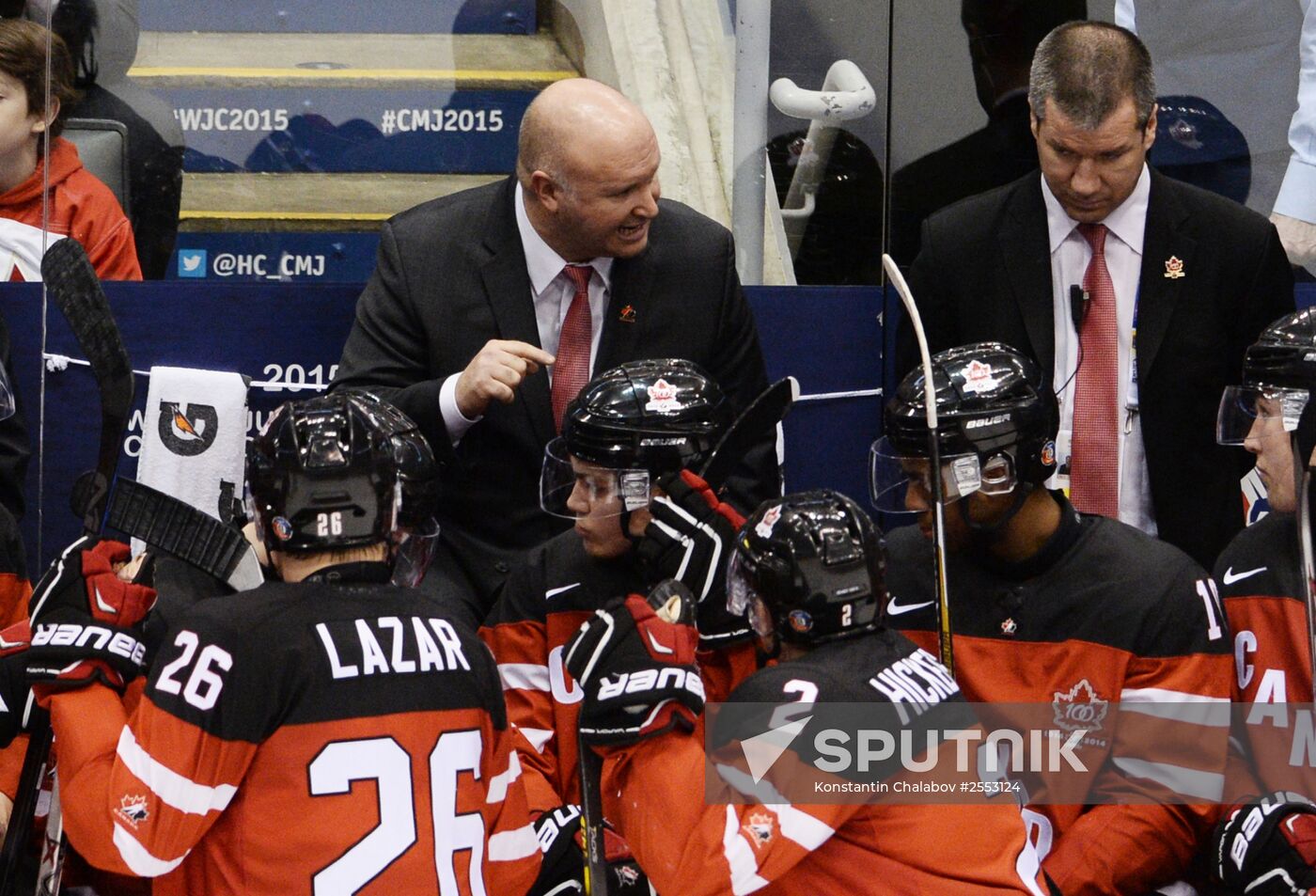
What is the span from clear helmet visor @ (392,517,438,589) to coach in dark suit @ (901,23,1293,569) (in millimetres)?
1478

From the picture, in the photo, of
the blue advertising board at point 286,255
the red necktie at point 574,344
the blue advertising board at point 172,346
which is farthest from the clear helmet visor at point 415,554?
the blue advertising board at point 286,255

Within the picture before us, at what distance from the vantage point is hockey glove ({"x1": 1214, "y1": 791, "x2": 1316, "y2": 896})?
3148 millimetres

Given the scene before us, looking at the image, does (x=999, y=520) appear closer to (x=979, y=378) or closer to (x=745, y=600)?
(x=979, y=378)

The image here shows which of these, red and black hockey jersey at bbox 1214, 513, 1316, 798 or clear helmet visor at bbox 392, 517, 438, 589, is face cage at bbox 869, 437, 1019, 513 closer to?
red and black hockey jersey at bbox 1214, 513, 1316, 798

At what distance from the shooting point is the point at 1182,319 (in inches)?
163

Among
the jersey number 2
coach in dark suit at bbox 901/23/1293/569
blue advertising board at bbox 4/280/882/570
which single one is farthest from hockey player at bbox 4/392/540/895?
coach in dark suit at bbox 901/23/1293/569

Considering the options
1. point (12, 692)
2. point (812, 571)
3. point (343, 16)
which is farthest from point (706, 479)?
point (343, 16)

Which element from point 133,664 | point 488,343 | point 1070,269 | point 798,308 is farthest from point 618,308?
point 133,664

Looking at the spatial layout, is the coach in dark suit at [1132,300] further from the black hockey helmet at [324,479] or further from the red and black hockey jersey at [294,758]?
the red and black hockey jersey at [294,758]

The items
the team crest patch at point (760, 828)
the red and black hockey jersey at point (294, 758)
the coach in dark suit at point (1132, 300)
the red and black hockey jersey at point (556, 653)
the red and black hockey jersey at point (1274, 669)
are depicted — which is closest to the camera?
the red and black hockey jersey at point (294, 758)

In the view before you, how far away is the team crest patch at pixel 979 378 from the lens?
11.4 feet

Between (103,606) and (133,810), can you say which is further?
(103,606)

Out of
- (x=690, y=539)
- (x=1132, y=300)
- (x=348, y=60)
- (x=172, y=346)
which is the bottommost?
(x=690, y=539)

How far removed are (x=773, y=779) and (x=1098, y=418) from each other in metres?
1.74
